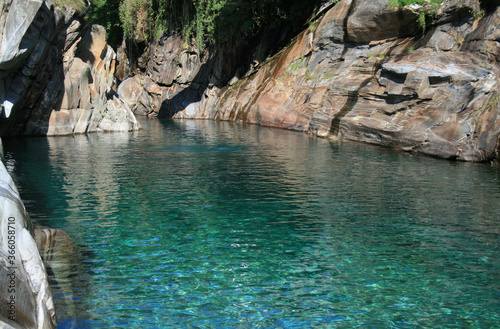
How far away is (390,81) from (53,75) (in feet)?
46.0

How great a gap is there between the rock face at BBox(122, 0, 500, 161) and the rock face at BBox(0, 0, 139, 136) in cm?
893

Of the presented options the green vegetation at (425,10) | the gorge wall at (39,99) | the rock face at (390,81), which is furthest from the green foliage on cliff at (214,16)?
the gorge wall at (39,99)

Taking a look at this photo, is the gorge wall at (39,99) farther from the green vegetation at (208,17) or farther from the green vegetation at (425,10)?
the green vegetation at (425,10)

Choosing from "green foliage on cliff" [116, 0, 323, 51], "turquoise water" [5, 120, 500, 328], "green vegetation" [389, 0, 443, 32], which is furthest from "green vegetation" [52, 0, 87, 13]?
"green vegetation" [389, 0, 443, 32]

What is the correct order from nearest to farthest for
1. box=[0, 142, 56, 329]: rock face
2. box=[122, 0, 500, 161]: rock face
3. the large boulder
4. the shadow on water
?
box=[0, 142, 56, 329]: rock face, box=[122, 0, 500, 161]: rock face, the large boulder, the shadow on water

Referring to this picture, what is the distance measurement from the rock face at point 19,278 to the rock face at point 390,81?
13.5 m

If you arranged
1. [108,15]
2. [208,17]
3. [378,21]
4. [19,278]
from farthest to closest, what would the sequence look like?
[108,15], [208,17], [378,21], [19,278]

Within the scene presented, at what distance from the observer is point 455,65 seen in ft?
56.6

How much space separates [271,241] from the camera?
7520mm

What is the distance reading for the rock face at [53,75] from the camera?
14.5 m

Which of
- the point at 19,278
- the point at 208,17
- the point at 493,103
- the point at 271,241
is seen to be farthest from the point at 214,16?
the point at 19,278

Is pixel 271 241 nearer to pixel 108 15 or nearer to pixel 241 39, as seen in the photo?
pixel 241 39

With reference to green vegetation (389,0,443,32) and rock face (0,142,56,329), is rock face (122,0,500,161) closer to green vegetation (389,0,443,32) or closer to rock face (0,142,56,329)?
green vegetation (389,0,443,32)

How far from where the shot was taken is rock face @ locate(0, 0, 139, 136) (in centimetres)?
1445
